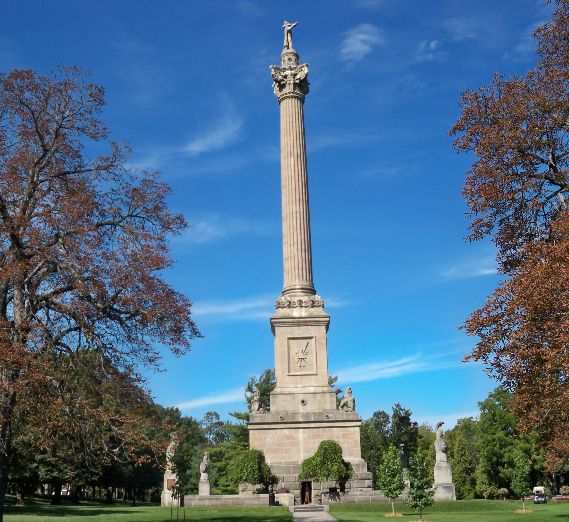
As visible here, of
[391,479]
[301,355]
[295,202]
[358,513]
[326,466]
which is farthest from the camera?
[295,202]

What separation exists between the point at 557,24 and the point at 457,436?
63.0 meters

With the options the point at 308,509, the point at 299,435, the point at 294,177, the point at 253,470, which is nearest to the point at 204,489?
the point at 253,470

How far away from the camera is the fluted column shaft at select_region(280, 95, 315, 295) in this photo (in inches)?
1533

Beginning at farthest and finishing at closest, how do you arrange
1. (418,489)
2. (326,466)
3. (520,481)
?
(520,481) → (326,466) → (418,489)

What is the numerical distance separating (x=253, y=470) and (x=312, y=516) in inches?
259

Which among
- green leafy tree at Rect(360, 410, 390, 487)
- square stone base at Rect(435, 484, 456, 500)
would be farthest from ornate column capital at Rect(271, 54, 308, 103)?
green leafy tree at Rect(360, 410, 390, 487)

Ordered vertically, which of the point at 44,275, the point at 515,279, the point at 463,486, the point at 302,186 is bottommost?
the point at 463,486

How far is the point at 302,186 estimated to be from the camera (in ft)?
132

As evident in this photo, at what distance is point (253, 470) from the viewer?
32.2 metres

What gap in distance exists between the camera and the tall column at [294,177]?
39000 mm

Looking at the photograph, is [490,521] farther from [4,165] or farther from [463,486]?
[463,486]

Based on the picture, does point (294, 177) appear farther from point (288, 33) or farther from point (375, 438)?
point (375, 438)

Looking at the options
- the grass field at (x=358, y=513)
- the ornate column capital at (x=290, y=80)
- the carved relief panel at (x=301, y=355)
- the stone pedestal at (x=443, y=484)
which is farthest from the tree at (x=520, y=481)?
the ornate column capital at (x=290, y=80)

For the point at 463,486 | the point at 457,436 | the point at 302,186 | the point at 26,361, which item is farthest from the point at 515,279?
the point at 457,436
